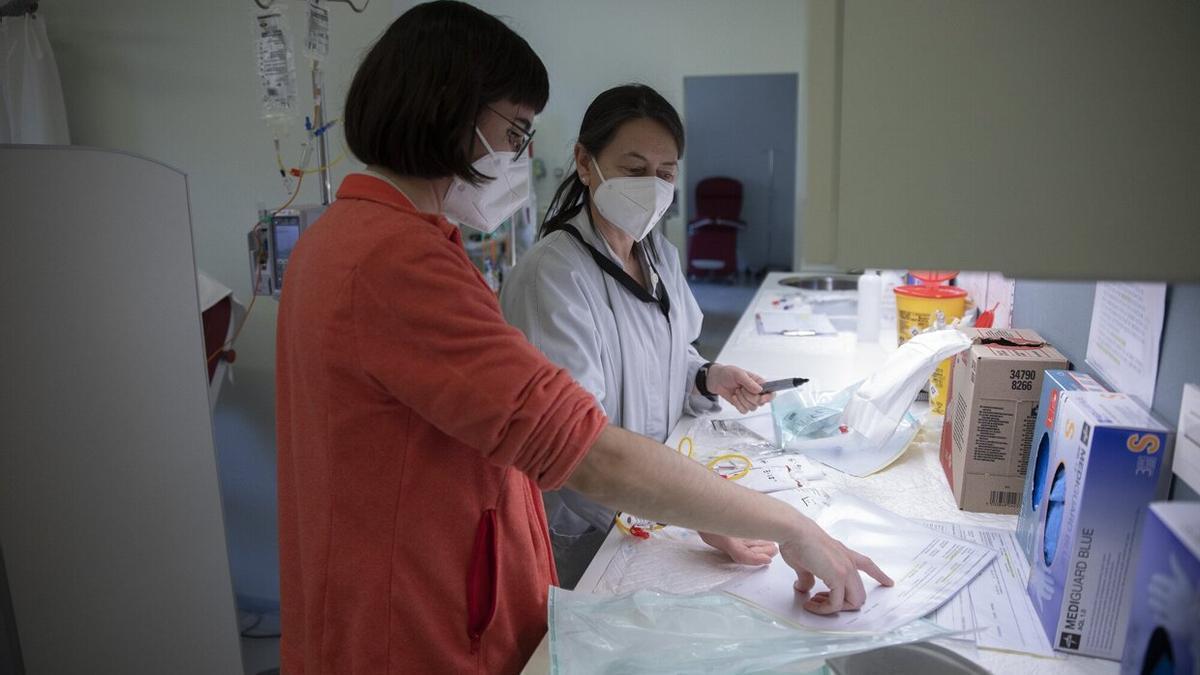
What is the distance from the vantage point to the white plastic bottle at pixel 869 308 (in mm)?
2377

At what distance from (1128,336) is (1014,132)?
0.65 m

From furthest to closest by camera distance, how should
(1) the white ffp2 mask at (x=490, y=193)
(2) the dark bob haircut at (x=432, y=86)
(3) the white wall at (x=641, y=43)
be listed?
(3) the white wall at (x=641, y=43), (1) the white ffp2 mask at (x=490, y=193), (2) the dark bob haircut at (x=432, y=86)

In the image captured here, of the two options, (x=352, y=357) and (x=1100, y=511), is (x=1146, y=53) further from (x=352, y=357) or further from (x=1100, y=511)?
(x=352, y=357)

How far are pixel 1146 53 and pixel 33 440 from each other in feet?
6.35

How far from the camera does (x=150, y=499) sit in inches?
68.1

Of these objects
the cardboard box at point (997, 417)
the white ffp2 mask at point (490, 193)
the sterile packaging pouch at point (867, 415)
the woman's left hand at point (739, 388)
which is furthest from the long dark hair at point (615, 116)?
the cardboard box at point (997, 417)

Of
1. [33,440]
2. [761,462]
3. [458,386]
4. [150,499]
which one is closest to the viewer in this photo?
[458,386]

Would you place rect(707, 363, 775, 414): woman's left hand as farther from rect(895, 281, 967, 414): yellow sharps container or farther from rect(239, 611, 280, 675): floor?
rect(239, 611, 280, 675): floor

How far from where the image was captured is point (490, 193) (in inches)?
43.4

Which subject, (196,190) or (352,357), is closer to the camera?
(352,357)

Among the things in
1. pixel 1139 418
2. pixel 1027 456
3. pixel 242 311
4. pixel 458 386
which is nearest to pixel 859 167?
pixel 458 386

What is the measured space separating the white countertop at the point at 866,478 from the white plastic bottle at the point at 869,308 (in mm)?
38

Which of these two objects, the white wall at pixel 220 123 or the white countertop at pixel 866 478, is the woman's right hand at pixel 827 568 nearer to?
the white countertop at pixel 866 478

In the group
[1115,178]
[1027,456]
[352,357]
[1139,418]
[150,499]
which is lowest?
[150,499]
